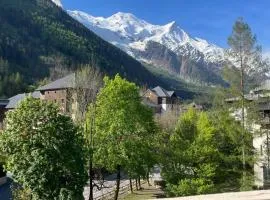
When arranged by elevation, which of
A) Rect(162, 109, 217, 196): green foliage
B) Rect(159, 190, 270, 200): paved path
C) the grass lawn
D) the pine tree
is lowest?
the grass lawn

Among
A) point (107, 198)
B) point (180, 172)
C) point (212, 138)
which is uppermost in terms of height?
point (212, 138)

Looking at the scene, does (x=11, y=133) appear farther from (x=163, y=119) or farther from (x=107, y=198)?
(x=163, y=119)

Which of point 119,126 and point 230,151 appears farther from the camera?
point 230,151

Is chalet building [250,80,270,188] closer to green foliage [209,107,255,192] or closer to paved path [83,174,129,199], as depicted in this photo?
green foliage [209,107,255,192]

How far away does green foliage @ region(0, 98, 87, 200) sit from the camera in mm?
27984

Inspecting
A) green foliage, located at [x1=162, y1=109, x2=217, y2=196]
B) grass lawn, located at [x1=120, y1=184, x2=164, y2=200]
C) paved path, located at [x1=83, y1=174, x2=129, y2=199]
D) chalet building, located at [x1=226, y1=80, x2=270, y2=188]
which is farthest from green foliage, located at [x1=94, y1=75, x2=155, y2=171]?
chalet building, located at [x1=226, y1=80, x2=270, y2=188]

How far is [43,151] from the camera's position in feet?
91.2

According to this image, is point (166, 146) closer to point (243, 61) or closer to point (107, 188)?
point (243, 61)

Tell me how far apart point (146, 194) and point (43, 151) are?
24.2 metres

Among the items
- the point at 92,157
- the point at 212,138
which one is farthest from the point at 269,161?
the point at 92,157

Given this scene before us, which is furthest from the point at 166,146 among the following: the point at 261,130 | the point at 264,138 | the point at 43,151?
the point at 43,151

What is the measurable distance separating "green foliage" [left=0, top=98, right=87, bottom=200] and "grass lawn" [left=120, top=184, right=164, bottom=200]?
60.7 feet

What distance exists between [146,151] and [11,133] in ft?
51.1

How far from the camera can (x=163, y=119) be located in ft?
304
